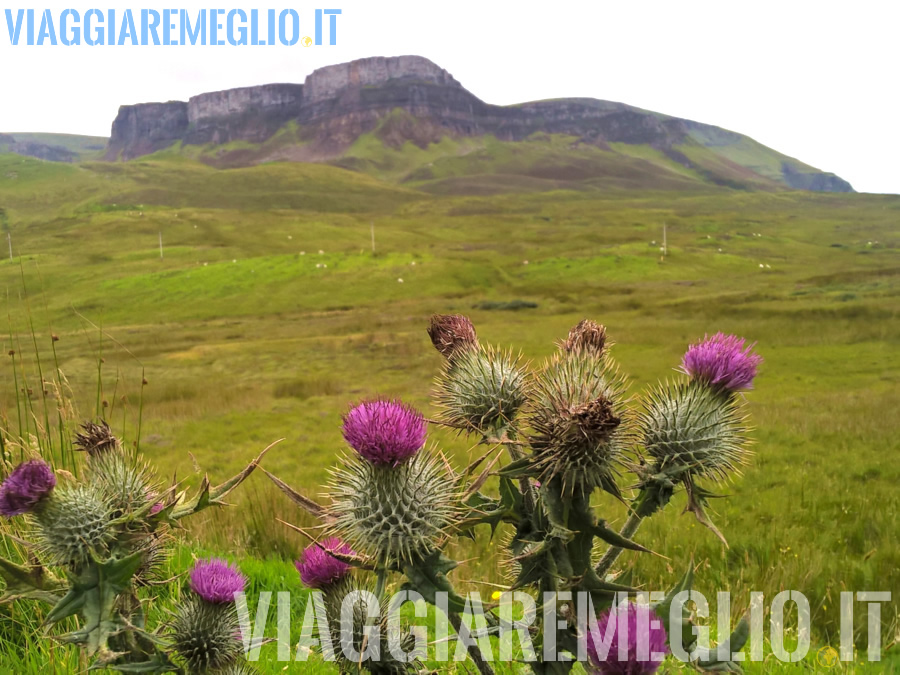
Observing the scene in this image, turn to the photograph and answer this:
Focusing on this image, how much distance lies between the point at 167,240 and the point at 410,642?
119008 mm

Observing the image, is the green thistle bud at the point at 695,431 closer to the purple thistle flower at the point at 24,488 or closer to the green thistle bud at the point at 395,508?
the green thistle bud at the point at 395,508

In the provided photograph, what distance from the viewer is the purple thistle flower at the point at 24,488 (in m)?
2.49

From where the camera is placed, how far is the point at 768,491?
368 inches

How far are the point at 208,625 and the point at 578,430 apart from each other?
2.07 metres

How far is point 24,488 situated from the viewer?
252cm

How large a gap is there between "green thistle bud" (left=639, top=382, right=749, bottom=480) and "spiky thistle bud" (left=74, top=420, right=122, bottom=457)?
262 centimetres

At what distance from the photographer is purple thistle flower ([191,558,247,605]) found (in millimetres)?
2834

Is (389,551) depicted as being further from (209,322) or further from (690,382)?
(209,322)

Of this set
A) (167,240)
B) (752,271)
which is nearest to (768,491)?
(752,271)

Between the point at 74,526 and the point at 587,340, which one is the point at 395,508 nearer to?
the point at 587,340

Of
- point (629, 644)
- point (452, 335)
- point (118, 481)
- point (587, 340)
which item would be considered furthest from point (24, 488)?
point (587, 340)

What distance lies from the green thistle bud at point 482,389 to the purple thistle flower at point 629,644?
3.72ft

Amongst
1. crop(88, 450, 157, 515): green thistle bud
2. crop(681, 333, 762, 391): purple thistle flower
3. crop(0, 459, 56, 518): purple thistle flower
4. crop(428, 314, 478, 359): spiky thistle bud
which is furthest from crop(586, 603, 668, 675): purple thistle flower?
crop(0, 459, 56, 518): purple thistle flower

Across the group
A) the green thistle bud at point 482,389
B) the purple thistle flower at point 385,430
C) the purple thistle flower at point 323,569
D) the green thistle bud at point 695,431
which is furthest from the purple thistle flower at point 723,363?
the purple thistle flower at point 323,569
